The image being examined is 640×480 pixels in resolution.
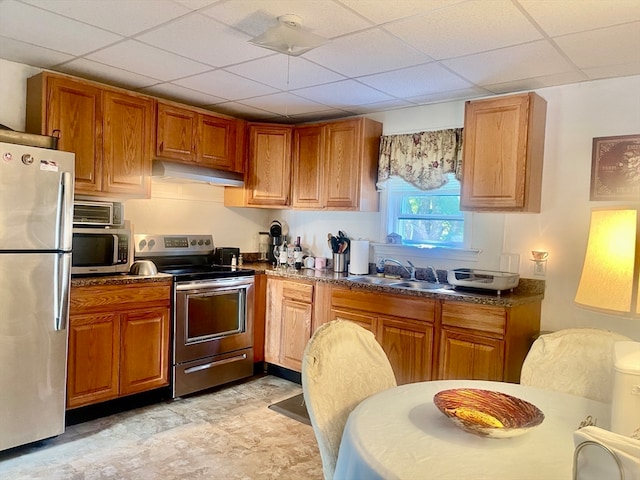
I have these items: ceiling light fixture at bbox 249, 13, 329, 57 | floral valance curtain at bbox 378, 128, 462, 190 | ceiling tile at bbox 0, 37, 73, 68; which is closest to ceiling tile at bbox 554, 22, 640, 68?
floral valance curtain at bbox 378, 128, 462, 190

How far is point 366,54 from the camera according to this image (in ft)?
8.79

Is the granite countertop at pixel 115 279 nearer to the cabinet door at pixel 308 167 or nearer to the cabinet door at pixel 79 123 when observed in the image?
the cabinet door at pixel 79 123

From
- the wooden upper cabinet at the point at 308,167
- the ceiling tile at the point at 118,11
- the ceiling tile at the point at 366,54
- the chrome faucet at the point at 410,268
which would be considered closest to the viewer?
the ceiling tile at the point at 118,11

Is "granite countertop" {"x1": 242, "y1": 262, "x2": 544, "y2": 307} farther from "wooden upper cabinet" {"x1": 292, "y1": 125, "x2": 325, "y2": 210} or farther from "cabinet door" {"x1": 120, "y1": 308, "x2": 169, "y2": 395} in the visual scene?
"cabinet door" {"x1": 120, "y1": 308, "x2": 169, "y2": 395}

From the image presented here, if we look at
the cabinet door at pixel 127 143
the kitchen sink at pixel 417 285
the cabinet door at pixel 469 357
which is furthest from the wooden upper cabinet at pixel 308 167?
the cabinet door at pixel 469 357

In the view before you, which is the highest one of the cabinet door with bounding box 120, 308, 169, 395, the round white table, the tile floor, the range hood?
the range hood

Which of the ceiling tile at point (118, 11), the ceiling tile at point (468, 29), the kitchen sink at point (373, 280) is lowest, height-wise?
the kitchen sink at point (373, 280)

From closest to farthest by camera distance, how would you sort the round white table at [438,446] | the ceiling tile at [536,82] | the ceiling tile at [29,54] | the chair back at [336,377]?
1. the round white table at [438,446]
2. the chair back at [336,377]
3. the ceiling tile at [29,54]
4. the ceiling tile at [536,82]

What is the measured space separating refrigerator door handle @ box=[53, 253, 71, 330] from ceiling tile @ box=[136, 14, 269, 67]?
1.29m

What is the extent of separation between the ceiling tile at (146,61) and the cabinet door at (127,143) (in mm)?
354

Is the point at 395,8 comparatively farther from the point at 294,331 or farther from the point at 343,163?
Answer: the point at 294,331

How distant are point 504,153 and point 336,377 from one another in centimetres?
205

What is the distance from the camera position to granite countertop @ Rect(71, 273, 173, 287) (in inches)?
116

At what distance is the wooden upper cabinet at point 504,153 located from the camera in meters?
3.01
